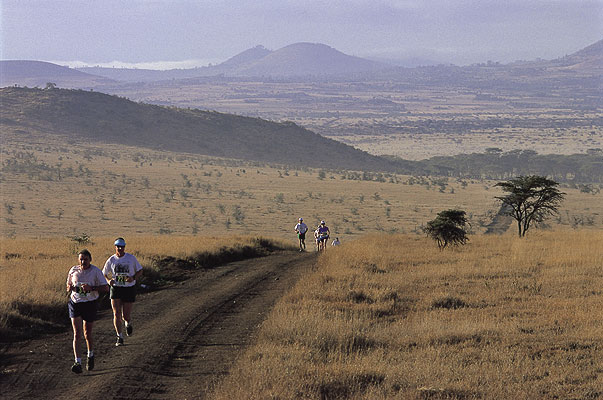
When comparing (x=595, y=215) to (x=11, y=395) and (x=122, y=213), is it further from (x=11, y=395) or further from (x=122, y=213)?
(x=11, y=395)

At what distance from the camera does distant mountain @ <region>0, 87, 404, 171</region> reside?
108 m

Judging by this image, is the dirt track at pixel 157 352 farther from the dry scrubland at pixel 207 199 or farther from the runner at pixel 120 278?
the dry scrubland at pixel 207 199

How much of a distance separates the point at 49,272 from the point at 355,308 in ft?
24.2

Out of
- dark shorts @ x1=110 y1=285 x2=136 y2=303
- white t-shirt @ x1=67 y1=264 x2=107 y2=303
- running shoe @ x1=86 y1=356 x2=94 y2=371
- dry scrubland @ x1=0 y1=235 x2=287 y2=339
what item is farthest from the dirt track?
white t-shirt @ x1=67 y1=264 x2=107 y2=303

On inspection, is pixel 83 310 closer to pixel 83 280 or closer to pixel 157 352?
pixel 83 280

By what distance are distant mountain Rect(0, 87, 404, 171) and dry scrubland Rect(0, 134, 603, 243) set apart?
1735 cm

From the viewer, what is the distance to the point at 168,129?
11644 centimetres

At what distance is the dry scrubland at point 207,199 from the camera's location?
4559 centimetres

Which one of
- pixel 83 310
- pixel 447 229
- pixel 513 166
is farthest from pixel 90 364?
pixel 513 166

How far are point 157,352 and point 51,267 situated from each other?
756 cm

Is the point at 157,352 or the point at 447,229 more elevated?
the point at 157,352

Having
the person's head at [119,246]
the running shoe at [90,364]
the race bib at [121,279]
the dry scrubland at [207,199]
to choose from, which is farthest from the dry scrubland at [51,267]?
the dry scrubland at [207,199]

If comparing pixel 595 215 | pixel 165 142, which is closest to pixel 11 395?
pixel 595 215

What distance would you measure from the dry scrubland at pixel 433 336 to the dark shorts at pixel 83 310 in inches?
95.2
